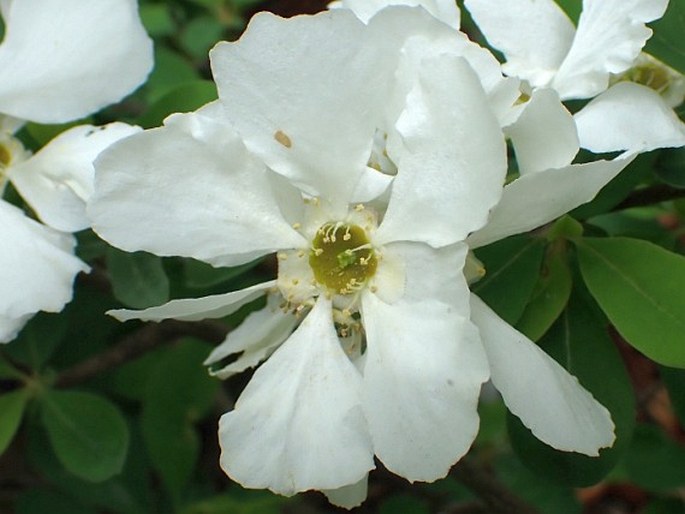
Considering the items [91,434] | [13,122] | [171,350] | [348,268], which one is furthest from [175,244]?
[171,350]

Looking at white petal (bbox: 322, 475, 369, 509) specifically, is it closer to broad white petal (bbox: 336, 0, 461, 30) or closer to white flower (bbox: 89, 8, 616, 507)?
white flower (bbox: 89, 8, 616, 507)

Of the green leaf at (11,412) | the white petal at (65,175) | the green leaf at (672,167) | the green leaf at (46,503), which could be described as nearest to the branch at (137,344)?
the green leaf at (11,412)

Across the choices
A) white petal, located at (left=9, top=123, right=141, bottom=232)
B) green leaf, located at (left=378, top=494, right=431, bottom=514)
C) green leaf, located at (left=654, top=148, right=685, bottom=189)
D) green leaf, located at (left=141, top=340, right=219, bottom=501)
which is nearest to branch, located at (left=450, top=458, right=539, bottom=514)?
green leaf, located at (left=378, top=494, right=431, bottom=514)

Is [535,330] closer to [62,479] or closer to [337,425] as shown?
[337,425]

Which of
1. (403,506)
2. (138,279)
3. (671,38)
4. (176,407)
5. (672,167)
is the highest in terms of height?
(671,38)

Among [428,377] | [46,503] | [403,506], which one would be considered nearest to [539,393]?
[428,377]

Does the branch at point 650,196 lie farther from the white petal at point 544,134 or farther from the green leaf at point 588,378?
the white petal at point 544,134

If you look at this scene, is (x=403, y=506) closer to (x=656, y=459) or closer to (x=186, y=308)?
(x=656, y=459)
